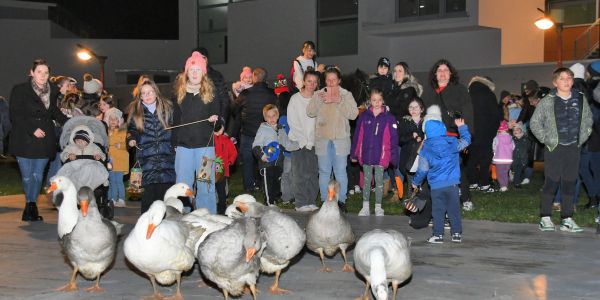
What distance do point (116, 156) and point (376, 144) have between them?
4.88 meters

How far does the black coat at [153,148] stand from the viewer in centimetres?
1036

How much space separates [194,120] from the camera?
10.5 m

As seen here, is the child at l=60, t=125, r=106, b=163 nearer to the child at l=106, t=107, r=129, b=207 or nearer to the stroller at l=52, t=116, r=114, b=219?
the stroller at l=52, t=116, r=114, b=219

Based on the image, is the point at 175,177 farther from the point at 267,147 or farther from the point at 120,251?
the point at 267,147

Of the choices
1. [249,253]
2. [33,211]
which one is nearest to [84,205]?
[249,253]

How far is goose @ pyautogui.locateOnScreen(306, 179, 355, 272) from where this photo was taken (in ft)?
28.3

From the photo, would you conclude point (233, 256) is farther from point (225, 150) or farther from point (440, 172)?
point (225, 150)

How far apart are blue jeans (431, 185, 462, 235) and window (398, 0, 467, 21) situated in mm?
19212

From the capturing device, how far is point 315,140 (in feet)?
43.6

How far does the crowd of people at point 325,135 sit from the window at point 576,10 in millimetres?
16180

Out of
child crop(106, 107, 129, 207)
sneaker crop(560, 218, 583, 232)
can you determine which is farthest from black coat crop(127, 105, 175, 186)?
sneaker crop(560, 218, 583, 232)

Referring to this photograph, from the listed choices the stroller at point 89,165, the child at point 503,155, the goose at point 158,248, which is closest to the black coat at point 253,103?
the stroller at point 89,165

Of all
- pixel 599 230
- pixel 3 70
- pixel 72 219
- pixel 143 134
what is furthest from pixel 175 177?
pixel 3 70

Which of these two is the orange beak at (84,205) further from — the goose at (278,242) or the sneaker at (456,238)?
the sneaker at (456,238)
